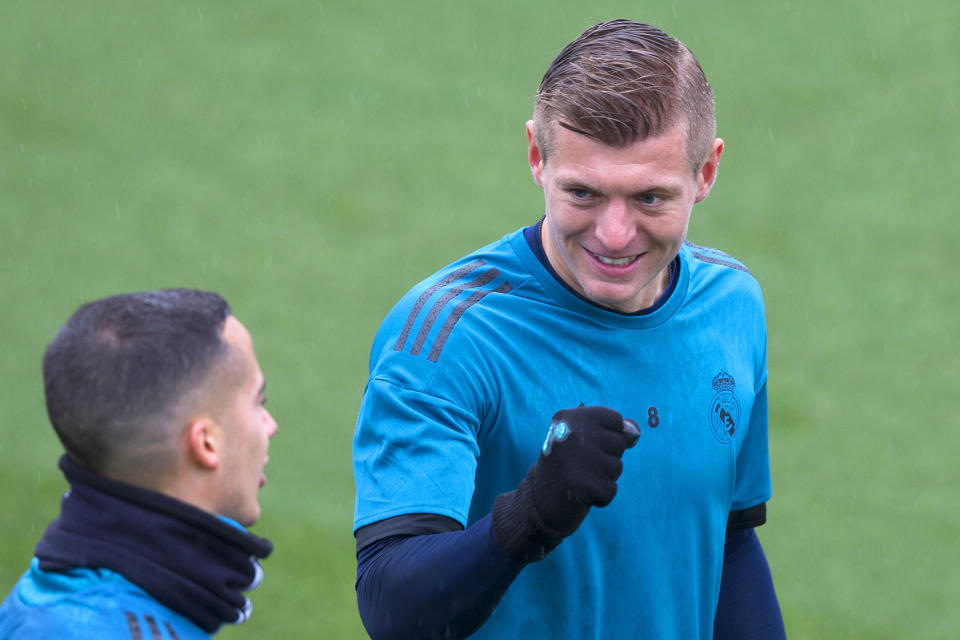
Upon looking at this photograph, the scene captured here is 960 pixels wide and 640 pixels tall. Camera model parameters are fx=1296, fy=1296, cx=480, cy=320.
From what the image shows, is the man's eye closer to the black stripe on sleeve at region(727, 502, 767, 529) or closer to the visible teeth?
the visible teeth

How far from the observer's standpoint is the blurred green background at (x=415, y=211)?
6.15 meters

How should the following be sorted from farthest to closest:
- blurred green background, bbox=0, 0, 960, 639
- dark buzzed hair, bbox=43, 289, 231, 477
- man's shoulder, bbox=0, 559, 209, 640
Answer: blurred green background, bbox=0, 0, 960, 639 → dark buzzed hair, bbox=43, 289, 231, 477 → man's shoulder, bbox=0, 559, 209, 640

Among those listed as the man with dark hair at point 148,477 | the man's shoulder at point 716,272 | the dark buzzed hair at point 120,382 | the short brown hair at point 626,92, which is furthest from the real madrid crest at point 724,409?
the dark buzzed hair at point 120,382

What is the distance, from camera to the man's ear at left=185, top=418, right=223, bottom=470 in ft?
Result: 7.25

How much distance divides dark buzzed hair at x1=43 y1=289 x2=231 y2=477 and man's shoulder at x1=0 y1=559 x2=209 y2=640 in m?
0.21

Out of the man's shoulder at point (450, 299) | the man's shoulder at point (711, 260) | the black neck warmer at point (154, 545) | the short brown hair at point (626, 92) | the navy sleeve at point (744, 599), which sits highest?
the short brown hair at point (626, 92)

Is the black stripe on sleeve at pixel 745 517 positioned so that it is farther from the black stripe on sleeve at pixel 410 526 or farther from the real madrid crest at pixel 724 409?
the black stripe on sleeve at pixel 410 526

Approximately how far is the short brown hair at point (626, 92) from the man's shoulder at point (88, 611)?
1.27 m

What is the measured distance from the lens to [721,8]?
1121 centimetres

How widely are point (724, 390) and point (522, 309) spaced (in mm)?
513

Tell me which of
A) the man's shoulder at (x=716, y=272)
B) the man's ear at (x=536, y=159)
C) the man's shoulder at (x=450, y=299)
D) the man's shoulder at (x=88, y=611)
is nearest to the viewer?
the man's shoulder at (x=88, y=611)

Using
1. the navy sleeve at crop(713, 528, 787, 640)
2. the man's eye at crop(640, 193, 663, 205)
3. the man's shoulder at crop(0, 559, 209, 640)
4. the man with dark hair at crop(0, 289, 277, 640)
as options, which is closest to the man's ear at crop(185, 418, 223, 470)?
the man with dark hair at crop(0, 289, 277, 640)

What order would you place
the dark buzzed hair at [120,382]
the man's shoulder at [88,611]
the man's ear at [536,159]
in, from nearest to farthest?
the man's shoulder at [88,611]
the dark buzzed hair at [120,382]
the man's ear at [536,159]

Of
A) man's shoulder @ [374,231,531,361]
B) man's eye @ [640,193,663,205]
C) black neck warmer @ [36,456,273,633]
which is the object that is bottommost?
black neck warmer @ [36,456,273,633]
